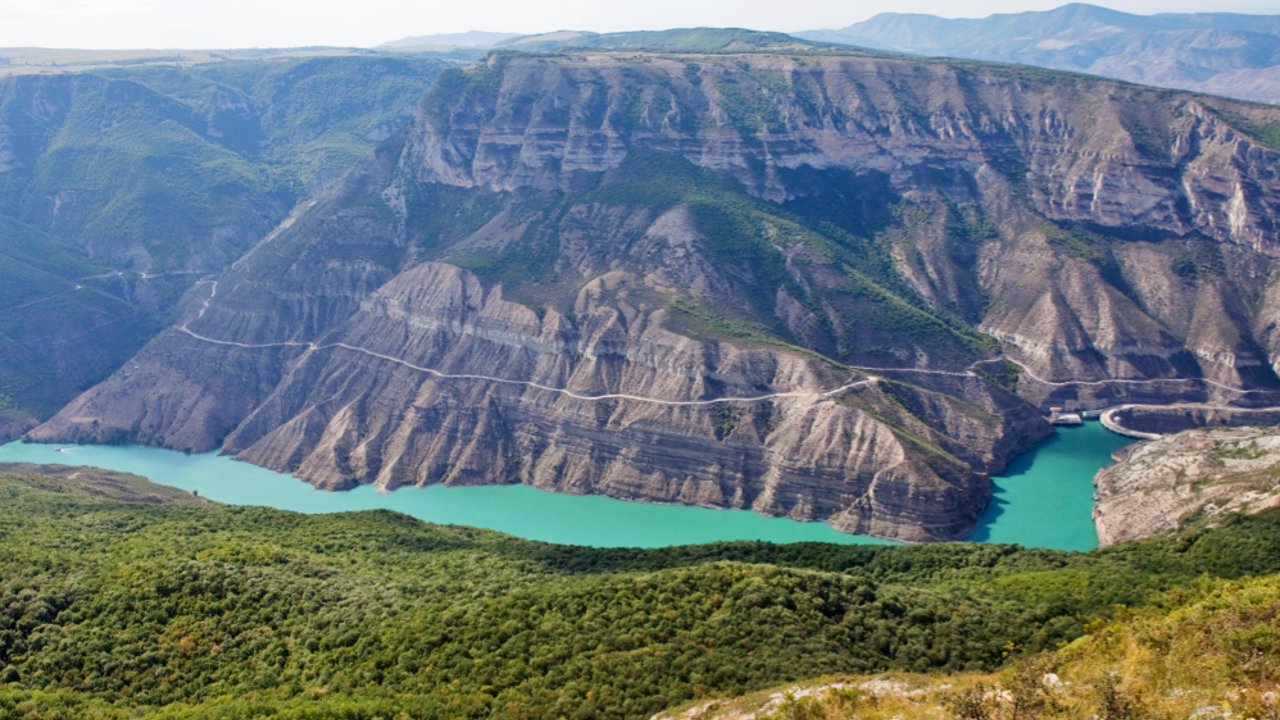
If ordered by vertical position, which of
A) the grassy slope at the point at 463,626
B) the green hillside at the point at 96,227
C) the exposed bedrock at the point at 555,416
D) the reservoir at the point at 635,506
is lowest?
the grassy slope at the point at 463,626

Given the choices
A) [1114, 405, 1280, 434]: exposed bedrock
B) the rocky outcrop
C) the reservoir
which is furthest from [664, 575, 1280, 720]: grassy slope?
[1114, 405, 1280, 434]: exposed bedrock

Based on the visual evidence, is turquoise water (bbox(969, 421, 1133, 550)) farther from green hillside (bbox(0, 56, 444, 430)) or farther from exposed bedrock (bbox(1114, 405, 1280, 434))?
green hillside (bbox(0, 56, 444, 430))

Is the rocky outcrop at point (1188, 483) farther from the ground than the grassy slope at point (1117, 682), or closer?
farther from the ground

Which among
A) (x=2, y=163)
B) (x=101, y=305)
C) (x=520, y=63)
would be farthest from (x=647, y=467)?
(x=2, y=163)

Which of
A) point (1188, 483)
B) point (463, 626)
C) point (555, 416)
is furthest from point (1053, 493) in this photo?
point (463, 626)

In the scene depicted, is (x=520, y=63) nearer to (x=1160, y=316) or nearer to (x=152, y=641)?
(x=1160, y=316)

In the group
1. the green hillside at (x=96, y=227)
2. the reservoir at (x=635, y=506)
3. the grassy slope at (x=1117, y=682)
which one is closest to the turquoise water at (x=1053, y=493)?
the reservoir at (x=635, y=506)

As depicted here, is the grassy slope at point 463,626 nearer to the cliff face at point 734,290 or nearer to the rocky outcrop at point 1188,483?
the rocky outcrop at point 1188,483
